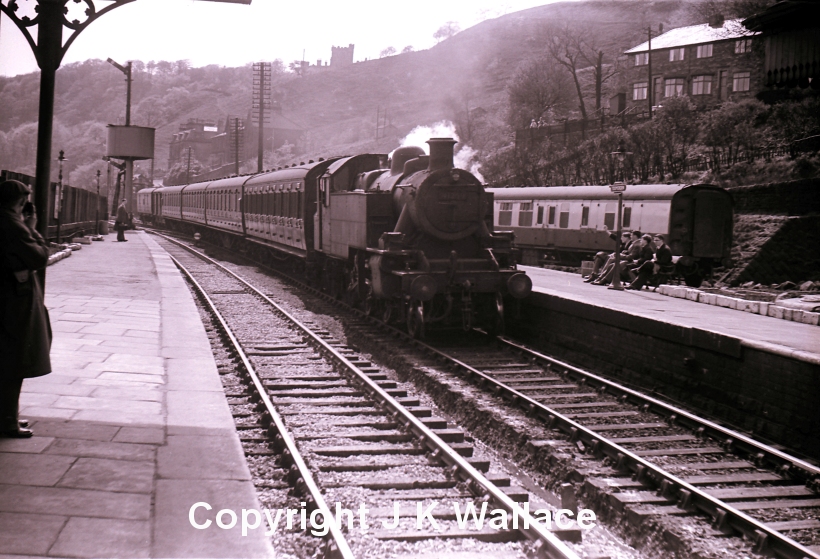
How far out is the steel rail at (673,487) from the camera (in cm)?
494

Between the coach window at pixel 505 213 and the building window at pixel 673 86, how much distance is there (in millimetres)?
24771

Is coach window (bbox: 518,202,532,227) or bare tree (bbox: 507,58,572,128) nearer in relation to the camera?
coach window (bbox: 518,202,532,227)

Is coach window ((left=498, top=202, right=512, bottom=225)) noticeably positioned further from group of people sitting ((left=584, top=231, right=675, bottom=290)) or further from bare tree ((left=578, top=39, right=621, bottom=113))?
bare tree ((left=578, top=39, right=621, bottom=113))

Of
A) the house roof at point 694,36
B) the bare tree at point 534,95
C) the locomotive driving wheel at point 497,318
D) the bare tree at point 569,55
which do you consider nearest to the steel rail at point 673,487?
the locomotive driving wheel at point 497,318

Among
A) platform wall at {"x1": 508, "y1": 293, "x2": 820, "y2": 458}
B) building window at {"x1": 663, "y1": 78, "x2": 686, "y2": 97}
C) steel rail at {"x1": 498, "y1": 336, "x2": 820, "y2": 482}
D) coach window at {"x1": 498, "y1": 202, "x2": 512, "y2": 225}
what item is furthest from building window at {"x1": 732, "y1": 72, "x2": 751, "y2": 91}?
steel rail at {"x1": 498, "y1": 336, "x2": 820, "y2": 482}

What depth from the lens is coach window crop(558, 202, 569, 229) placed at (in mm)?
26083

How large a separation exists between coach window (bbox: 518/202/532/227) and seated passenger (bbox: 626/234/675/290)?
32.3 feet

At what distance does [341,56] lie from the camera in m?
158

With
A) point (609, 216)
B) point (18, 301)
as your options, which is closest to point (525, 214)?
point (609, 216)

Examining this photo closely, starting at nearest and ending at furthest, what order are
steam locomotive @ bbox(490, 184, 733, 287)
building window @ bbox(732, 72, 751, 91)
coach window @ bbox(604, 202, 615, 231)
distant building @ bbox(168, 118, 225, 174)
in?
1. steam locomotive @ bbox(490, 184, 733, 287)
2. coach window @ bbox(604, 202, 615, 231)
3. building window @ bbox(732, 72, 751, 91)
4. distant building @ bbox(168, 118, 225, 174)

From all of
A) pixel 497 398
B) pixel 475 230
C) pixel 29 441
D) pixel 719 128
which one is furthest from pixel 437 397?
pixel 719 128

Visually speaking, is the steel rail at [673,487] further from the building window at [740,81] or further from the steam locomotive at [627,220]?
the building window at [740,81]

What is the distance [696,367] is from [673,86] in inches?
1818

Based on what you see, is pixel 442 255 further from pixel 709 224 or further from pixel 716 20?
pixel 716 20
